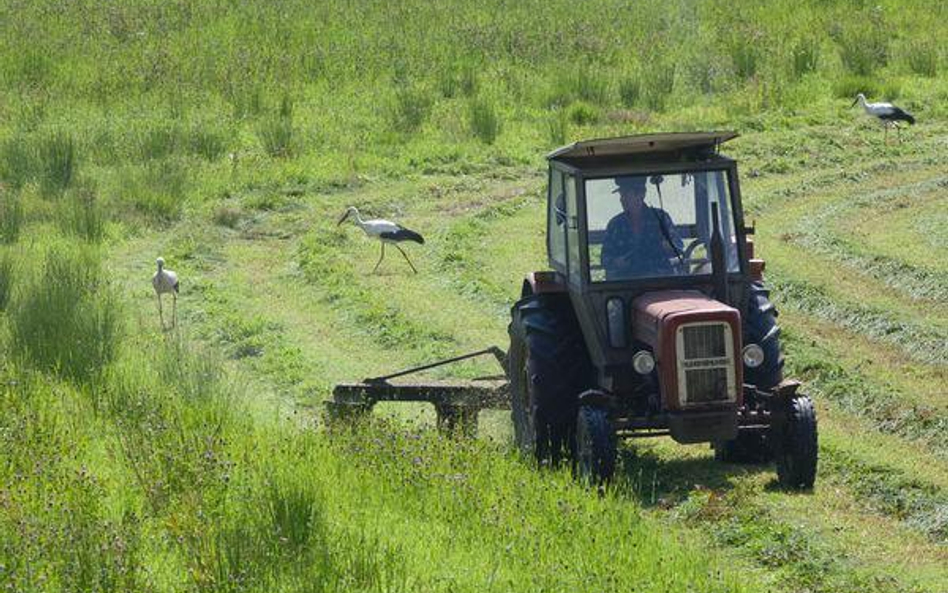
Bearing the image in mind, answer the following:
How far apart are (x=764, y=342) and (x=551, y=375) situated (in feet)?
3.93

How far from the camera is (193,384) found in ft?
36.9

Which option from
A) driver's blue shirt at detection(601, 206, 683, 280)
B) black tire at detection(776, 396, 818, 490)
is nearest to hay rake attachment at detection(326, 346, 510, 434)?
driver's blue shirt at detection(601, 206, 683, 280)

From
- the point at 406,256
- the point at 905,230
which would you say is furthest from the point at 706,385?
the point at 905,230

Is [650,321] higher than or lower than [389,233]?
higher

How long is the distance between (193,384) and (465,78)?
50.7 feet

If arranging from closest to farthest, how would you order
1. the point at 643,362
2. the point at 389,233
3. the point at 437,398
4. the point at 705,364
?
the point at 705,364 < the point at 643,362 < the point at 437,398 < the point at 389,233

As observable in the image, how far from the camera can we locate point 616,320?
33.1ft

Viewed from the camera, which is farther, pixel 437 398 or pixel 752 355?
pixel 437 398

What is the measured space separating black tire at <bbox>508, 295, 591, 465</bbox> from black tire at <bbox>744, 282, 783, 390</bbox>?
93 centimetres

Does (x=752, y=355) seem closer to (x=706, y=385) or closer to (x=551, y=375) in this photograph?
→ (x=706, y=385)

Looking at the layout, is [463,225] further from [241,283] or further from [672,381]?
[672,381]

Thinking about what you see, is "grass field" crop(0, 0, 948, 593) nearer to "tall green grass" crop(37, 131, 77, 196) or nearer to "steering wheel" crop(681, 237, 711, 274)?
"tall green grass" crop(37, 131, 77, 196)

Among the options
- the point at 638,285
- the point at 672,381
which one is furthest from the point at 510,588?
the point at 638,285

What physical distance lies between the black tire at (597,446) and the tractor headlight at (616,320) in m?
0.50
